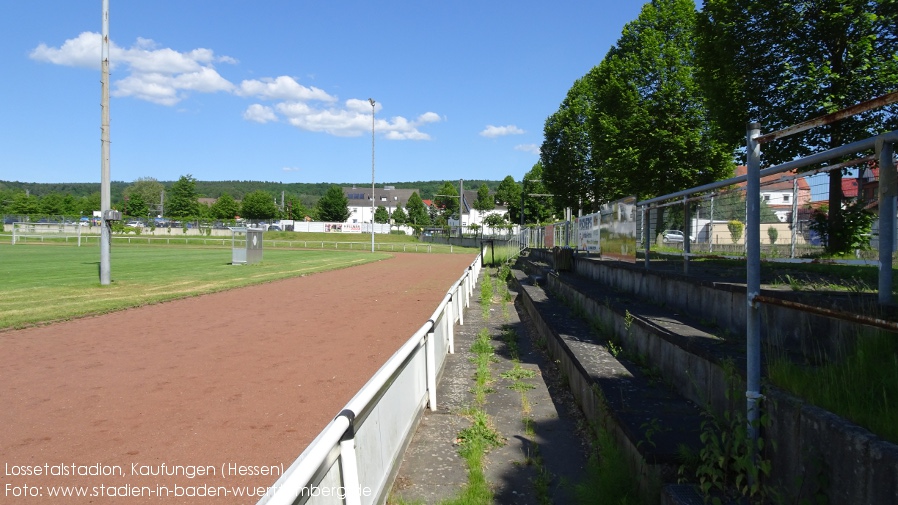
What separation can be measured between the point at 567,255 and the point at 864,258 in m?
11.7

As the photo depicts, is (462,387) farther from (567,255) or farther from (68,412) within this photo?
(567,255)

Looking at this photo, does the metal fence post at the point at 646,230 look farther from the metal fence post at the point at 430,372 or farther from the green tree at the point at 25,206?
the green tree at the point at 25,206

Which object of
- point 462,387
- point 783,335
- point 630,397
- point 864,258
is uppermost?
point 864,258

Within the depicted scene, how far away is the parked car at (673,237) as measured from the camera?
879 centimetres

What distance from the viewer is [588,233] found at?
16.4 m

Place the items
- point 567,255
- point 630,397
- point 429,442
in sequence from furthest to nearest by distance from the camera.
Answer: point 567,255 → point 429,442 → point 630,397

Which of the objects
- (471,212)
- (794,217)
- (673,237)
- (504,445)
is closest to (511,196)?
(471,212)

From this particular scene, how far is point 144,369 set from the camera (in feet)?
27.8

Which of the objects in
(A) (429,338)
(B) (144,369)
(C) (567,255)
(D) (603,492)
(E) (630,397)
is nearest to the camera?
(D) (603,492)

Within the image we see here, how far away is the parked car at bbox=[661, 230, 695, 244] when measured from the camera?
8.79 metres

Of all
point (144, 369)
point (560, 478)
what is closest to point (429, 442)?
point (560, 478)

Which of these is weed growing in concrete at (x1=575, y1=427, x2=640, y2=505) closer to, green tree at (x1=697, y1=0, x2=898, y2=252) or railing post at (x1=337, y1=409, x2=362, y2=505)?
railing post at (x1=337, y1=409, x2=362, y2=505)

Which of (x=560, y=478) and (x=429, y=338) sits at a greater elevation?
(x=429, y=338)

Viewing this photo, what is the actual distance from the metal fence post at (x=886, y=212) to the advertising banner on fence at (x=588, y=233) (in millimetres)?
10548
